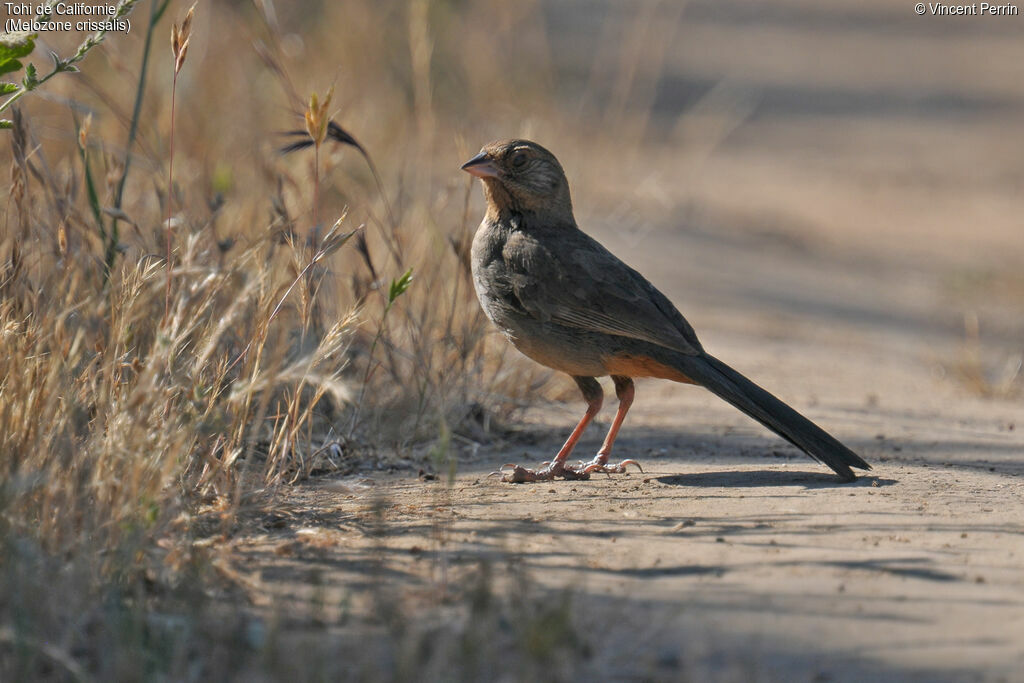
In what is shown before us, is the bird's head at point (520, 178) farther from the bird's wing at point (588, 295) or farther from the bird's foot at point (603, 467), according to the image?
the bird's foot at point (603, 467)

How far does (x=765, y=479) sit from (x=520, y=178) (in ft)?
5.30

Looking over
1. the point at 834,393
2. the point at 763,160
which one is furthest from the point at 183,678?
the point at 763,160

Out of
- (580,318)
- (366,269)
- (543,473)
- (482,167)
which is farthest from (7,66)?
(366,269)

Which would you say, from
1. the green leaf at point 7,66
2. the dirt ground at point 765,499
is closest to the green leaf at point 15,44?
the green leaf at point 7,66

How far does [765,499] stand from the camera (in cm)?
404

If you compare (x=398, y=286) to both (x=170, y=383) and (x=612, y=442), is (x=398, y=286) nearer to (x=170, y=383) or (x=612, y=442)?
(x=170, y=383)

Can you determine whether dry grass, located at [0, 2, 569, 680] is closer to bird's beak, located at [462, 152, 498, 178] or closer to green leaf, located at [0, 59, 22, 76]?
green leaf, located at [0, 59, 22, 76]

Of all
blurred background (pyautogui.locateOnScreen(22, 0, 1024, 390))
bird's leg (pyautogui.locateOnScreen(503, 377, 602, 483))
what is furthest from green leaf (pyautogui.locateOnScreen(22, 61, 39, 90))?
bird's leg (pyautogui.locateOnScreen(503, 377, 602, 483))

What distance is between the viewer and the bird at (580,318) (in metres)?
4.52

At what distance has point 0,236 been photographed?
468 cm

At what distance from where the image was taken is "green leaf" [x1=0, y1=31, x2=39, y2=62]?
12.3ft

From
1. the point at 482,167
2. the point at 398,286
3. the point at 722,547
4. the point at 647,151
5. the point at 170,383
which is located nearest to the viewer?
the point at 722,547

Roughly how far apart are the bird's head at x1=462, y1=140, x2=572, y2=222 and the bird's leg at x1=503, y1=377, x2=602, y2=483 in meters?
0.75

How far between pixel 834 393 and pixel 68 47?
5.16 meters
